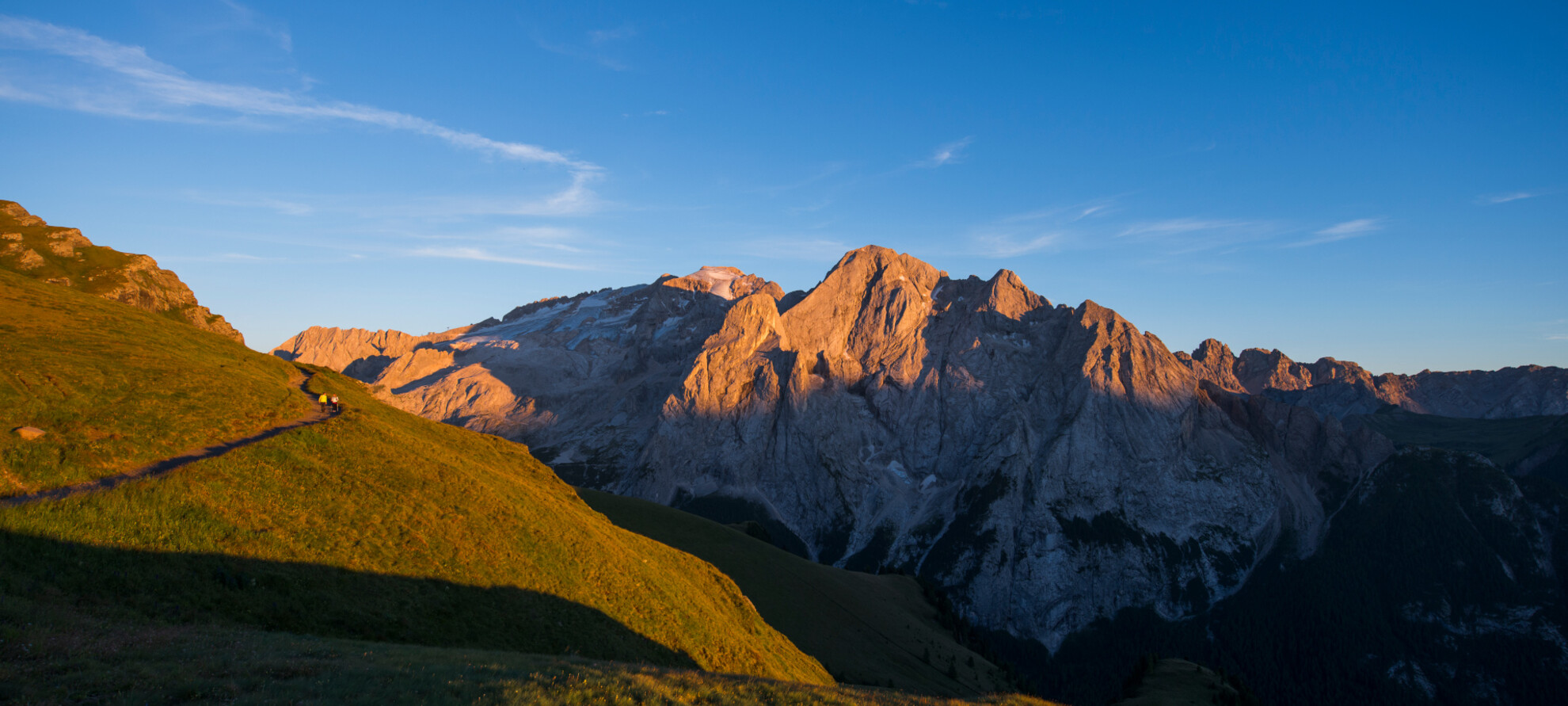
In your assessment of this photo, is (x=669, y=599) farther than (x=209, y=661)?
Yes

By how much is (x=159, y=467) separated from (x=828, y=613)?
3854 inches

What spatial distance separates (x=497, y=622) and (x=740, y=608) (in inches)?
1371

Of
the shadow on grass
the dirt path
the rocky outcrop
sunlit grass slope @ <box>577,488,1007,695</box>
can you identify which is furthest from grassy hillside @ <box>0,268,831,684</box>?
the rocky outcrop

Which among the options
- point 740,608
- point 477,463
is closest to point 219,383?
point 477,463

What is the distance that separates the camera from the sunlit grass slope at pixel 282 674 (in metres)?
19.4

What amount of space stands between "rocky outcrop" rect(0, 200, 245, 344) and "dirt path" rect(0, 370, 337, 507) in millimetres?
78268

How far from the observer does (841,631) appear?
113188 millimetres

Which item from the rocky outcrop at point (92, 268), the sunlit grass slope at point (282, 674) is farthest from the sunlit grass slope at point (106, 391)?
the rocky outcrop at point (92, 268)

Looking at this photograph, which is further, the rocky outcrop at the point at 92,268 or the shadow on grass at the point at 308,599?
the rocky outcrop at the point at 92,268

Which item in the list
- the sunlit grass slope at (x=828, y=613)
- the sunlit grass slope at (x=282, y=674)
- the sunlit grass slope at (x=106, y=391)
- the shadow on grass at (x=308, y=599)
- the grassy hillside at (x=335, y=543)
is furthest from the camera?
the sunlit grass slope at (x=828, y=613)

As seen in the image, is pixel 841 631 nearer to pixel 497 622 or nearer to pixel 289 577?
pixel 497 622

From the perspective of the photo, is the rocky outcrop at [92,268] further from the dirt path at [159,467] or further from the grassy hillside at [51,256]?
the dirt path at [159,467]

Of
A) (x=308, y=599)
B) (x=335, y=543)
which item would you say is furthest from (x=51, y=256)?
(x=308, y=599)

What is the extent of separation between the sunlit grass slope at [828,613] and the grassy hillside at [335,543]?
111 feet
